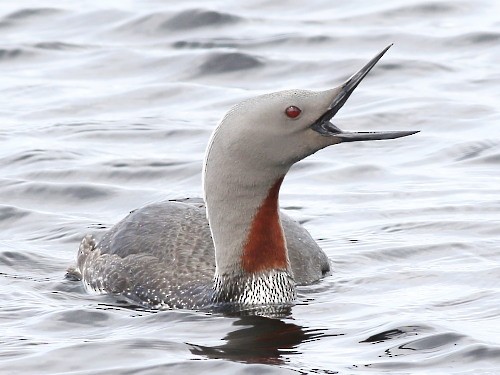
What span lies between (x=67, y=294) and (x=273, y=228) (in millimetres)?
1682

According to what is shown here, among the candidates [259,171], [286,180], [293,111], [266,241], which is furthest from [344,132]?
[286,180]

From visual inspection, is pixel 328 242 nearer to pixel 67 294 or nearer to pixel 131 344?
pixel 67 294

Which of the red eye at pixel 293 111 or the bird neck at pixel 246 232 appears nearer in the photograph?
the red eye at pixel 293 111

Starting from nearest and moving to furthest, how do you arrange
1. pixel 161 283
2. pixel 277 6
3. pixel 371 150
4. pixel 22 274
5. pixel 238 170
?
pixel 238 170, pixel 161 283, pixel 22 274, pixel 371 150, pixel 277 6

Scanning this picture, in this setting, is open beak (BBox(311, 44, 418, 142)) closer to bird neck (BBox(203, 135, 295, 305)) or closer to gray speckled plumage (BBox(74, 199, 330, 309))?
bird neck (BBox(203, 135, 295, 305))

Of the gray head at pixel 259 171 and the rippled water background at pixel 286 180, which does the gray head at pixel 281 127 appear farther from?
the rippled water background at pixel 286 180

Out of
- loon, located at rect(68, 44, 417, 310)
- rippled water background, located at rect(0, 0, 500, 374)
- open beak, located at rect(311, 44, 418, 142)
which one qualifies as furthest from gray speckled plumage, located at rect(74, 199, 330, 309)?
open beak, located at rect(311, 44, 418, 142)

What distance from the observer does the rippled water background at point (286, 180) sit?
8945 mm

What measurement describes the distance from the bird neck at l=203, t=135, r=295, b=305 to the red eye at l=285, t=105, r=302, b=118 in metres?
0.35

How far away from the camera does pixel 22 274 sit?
1089 centimetres

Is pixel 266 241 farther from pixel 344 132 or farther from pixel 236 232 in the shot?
pixel 344 132

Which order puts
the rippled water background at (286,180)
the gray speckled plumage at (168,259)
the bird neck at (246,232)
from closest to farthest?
1. the rippled water background at (286,180)
2. the bird neck at (246,232)
3. the gray speckled plumage at (168,259)

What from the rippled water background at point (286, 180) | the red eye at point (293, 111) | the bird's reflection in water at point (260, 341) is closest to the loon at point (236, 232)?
the red eye at point (293, 111)

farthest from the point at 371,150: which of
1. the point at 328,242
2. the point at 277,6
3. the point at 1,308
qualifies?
the point at 277,6
